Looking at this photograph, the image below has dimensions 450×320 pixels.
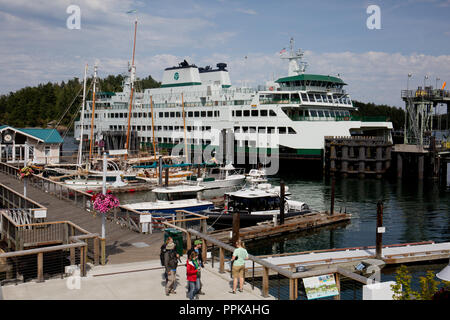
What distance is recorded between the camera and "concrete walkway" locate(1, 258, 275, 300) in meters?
9.80

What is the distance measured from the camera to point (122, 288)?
10328 millimetres

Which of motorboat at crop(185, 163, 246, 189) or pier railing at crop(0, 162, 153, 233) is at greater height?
pier railing at crop(0, 162, 153, 233)

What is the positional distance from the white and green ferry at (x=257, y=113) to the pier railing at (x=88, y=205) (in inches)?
1209

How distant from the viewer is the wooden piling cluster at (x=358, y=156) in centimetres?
5331

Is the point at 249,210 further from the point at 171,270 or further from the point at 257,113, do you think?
the point at 257,113

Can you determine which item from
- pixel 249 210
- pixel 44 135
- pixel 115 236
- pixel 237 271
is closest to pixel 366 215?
pixel 249 210

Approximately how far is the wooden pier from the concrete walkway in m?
12.4

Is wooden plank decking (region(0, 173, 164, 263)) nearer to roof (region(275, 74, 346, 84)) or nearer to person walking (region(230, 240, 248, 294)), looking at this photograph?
person walking (region(230, 240, 248, 294))

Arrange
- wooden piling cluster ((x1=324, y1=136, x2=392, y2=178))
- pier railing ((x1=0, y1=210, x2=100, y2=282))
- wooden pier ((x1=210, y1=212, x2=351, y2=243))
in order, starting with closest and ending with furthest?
pier railing ((x1=0, y1=210, x2=100, y2=282)) < wooden pier ((x1=210, y1=212, x2=351, y2=243)) < wooden piling cluster ((x1=324, y1=136, x2=392, y2=178))

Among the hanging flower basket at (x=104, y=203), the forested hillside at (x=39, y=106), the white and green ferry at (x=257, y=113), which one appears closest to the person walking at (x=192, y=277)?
the hanging flower basket at (x=104, y=203)

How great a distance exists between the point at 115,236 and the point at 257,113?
150 feet

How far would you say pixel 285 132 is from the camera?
5784cm

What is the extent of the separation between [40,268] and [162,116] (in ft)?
210

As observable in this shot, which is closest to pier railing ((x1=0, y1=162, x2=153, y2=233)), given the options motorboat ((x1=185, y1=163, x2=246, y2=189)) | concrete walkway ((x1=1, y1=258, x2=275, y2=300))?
concrete walkway ((x1=1, y1=258, x2=275, y2=300))
